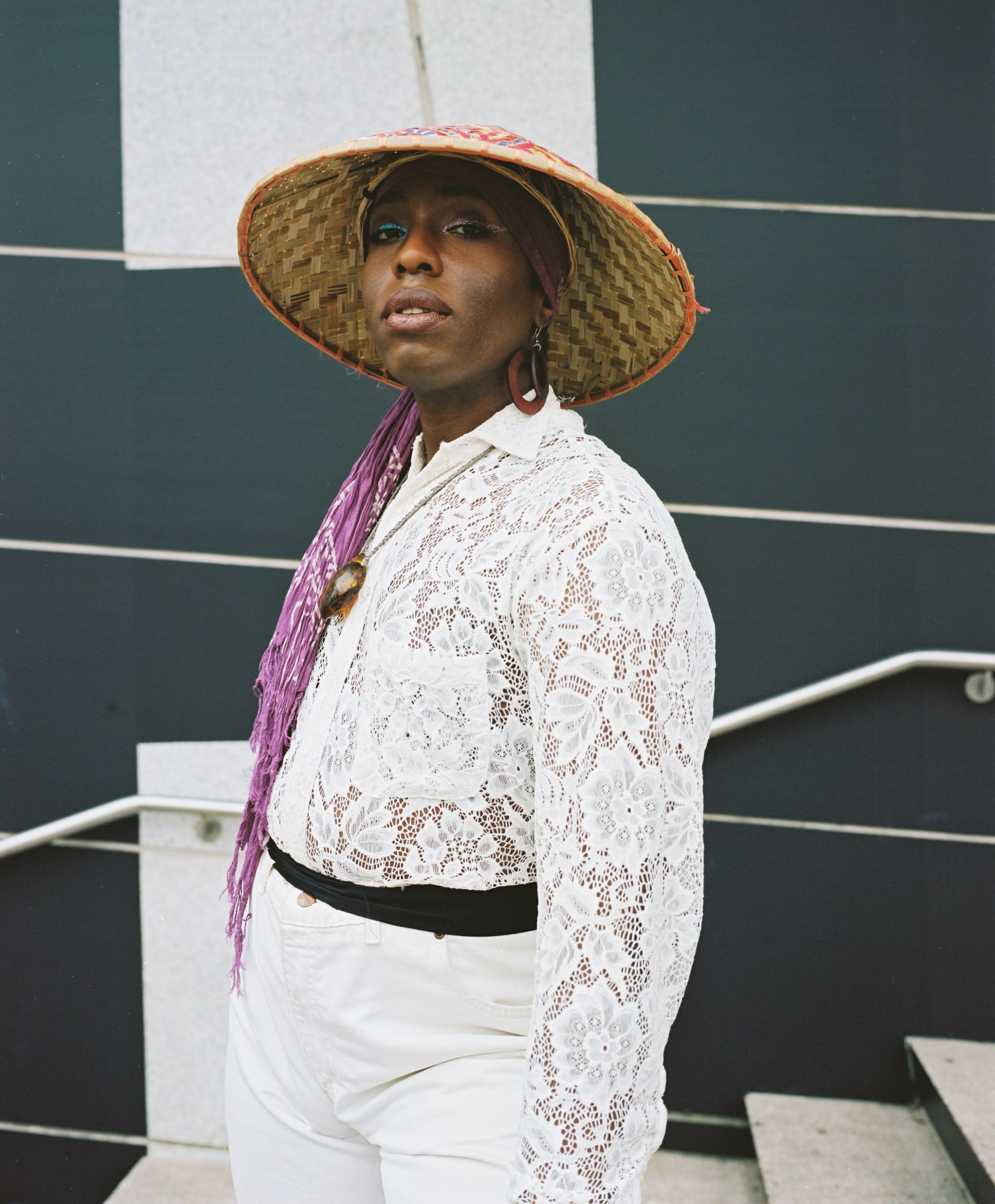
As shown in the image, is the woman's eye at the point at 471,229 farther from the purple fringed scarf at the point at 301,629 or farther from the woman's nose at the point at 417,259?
the purple fringed scarf at the point at 301,629

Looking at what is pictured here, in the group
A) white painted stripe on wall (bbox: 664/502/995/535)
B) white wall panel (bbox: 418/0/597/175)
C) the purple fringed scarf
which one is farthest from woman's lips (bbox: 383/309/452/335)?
white wall panel (bbox: 418/0/597/175)

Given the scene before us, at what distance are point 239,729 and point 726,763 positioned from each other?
3.74ft

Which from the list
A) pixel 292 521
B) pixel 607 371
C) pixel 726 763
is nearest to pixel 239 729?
pixel 292 521

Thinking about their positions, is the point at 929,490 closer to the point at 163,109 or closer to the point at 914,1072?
the point at 914,1072

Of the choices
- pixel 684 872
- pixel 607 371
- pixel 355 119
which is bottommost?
pixel 684 872

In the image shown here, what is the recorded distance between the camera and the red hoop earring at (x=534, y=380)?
1211 mm

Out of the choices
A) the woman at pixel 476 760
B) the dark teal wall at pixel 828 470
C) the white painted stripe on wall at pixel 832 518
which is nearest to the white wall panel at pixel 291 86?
the dark teal wall at pixel 828 470

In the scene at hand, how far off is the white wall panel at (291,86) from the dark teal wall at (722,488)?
61 millimetres

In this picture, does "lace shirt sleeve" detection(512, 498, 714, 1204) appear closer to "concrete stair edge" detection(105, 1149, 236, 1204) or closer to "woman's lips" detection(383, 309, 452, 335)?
"woman's lips" detection(383, 309, 452, 335)

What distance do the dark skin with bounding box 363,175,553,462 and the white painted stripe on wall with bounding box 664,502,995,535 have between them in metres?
1.15

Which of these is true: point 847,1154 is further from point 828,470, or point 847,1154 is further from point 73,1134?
point 73,1134

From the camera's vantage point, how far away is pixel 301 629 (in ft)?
4.44

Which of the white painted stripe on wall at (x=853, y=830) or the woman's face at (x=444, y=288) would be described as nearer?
the woman's face at (x=444, y=288)

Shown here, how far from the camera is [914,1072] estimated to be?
2367 millimetres
